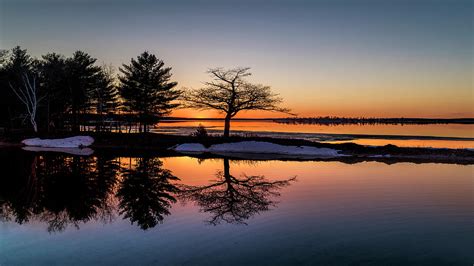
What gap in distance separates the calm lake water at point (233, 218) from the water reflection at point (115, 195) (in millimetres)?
45

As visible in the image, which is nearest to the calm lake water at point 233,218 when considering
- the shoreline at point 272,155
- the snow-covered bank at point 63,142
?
the shoreline at point 272,155

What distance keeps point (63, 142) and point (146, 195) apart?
3131cm

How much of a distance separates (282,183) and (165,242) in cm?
1045

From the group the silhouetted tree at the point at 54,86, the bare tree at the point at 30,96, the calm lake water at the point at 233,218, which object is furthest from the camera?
the silhouetted tree at the point at 54,86

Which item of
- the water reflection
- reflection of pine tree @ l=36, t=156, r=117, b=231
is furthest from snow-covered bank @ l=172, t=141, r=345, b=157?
the water reflection

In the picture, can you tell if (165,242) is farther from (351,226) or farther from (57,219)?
(351,226)

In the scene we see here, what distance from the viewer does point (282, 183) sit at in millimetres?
19250

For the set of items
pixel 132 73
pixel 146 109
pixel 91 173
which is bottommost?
pixel 91 173

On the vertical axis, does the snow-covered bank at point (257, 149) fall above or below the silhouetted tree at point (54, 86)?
below

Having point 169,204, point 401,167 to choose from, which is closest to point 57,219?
point 169,204

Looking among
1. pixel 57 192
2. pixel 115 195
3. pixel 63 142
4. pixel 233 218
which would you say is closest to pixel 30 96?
pixel 63 142

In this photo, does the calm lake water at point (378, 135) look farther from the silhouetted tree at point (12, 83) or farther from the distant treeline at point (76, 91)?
the silhouetted tree at point (12, 83)

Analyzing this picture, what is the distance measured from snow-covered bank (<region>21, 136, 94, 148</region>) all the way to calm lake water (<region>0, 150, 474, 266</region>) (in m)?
20.0

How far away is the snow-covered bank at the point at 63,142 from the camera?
4212cm
